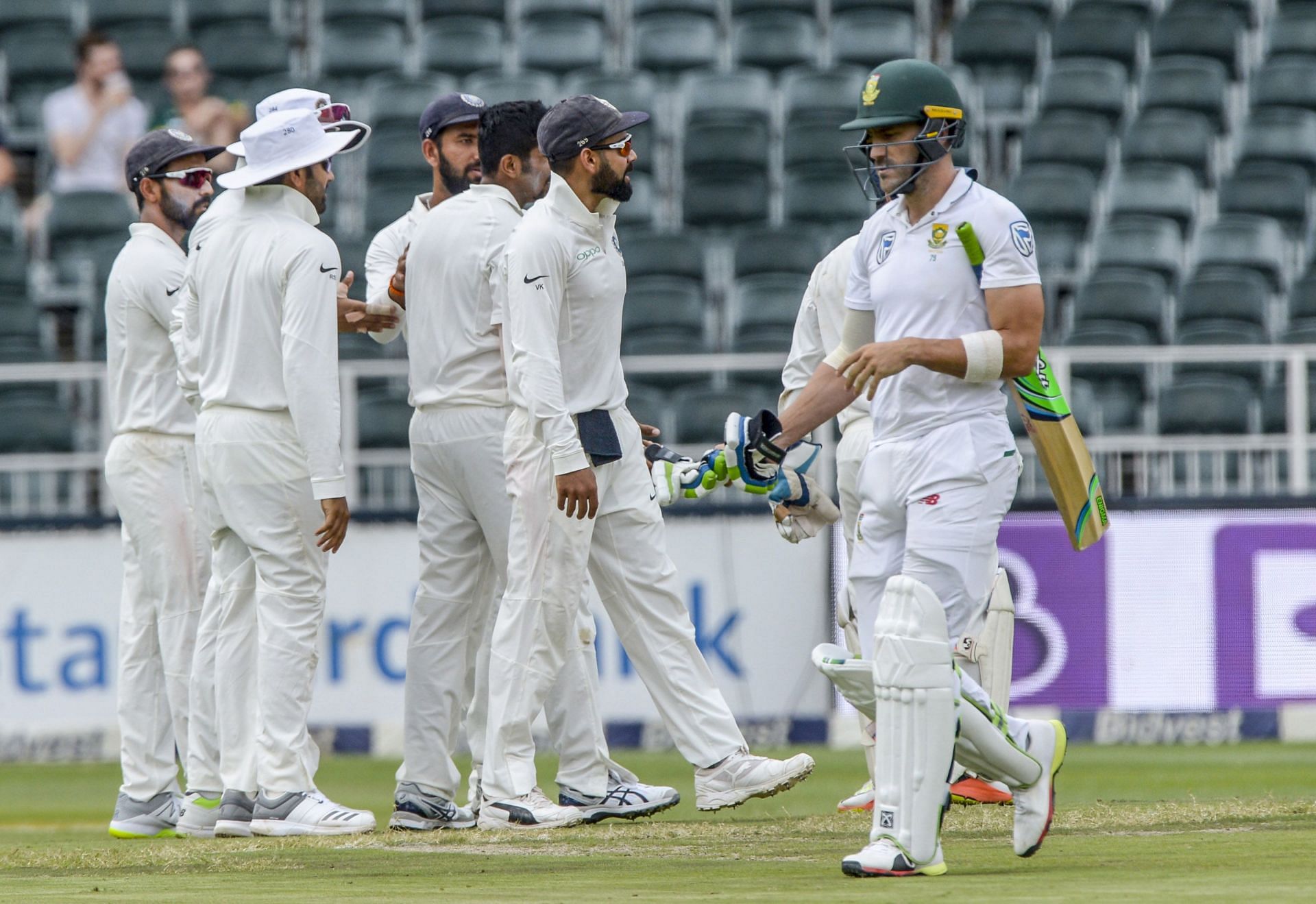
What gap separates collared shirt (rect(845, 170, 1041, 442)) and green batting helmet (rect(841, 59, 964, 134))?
0.65ft

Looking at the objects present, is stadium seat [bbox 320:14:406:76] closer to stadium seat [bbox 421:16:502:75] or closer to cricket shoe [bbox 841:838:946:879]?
stadium seat [bbox 421:16:502:75]

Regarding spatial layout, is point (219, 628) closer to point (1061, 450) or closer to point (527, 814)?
point (527, 814)

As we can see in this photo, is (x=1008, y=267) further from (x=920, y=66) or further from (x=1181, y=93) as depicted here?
(x=1181, y=93)

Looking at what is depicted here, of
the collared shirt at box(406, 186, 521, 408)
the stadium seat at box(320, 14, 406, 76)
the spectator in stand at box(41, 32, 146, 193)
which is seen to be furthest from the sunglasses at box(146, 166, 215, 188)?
the stadium seat at box(320, 14, 406, 76)

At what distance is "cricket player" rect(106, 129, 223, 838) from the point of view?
7293mm

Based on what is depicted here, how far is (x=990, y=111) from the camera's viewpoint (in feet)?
48.7

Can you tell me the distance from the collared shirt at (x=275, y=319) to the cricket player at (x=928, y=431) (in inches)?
62.0

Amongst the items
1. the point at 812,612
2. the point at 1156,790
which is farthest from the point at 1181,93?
the point at 1156,790

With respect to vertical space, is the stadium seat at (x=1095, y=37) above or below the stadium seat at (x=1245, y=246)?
above

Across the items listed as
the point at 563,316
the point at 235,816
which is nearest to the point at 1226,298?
the point at 563,316

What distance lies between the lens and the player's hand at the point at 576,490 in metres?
6.20

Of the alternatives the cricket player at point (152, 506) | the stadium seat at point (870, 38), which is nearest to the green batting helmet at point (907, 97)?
the cricket player at point (152, 506)

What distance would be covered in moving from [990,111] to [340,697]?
7145 millimetres

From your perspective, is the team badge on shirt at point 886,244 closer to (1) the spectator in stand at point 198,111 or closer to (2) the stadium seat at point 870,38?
(1) the spectator in stand at point 198,111
